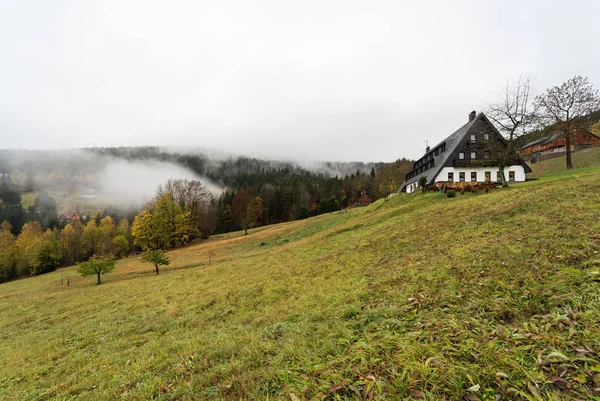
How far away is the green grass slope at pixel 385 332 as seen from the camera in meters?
3.42

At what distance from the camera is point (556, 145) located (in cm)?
5719

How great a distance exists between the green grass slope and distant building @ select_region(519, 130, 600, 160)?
58.3 metres

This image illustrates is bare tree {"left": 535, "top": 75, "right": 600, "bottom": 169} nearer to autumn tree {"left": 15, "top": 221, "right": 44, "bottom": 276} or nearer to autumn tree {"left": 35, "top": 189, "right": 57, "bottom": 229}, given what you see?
autumn tree {"left": 15, "top": 221, "right": 44, "bottom": 276}

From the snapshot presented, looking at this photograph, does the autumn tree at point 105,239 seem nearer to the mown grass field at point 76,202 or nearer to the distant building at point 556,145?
the mown grass field at point 76,202

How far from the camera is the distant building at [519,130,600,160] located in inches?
2072

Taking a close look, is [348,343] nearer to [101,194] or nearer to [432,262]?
[432,262]

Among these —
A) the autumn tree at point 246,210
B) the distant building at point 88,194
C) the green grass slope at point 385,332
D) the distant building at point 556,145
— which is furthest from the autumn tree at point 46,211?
the distant building at point 556,145

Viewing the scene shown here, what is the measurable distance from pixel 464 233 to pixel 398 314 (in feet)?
26.2

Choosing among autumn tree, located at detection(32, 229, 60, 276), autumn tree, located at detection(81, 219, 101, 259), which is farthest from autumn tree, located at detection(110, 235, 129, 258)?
Result: autumn tree, located at detection(32, 229, 60, 276)

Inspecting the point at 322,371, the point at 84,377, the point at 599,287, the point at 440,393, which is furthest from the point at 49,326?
the point at 599,287

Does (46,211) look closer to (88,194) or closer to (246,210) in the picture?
(88,194)

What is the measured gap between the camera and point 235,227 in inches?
2992

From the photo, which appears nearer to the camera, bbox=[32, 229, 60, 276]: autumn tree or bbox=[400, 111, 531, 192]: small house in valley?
bbox=[400, 111, 531, 192]: small house in valley

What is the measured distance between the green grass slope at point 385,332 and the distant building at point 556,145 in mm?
58309
